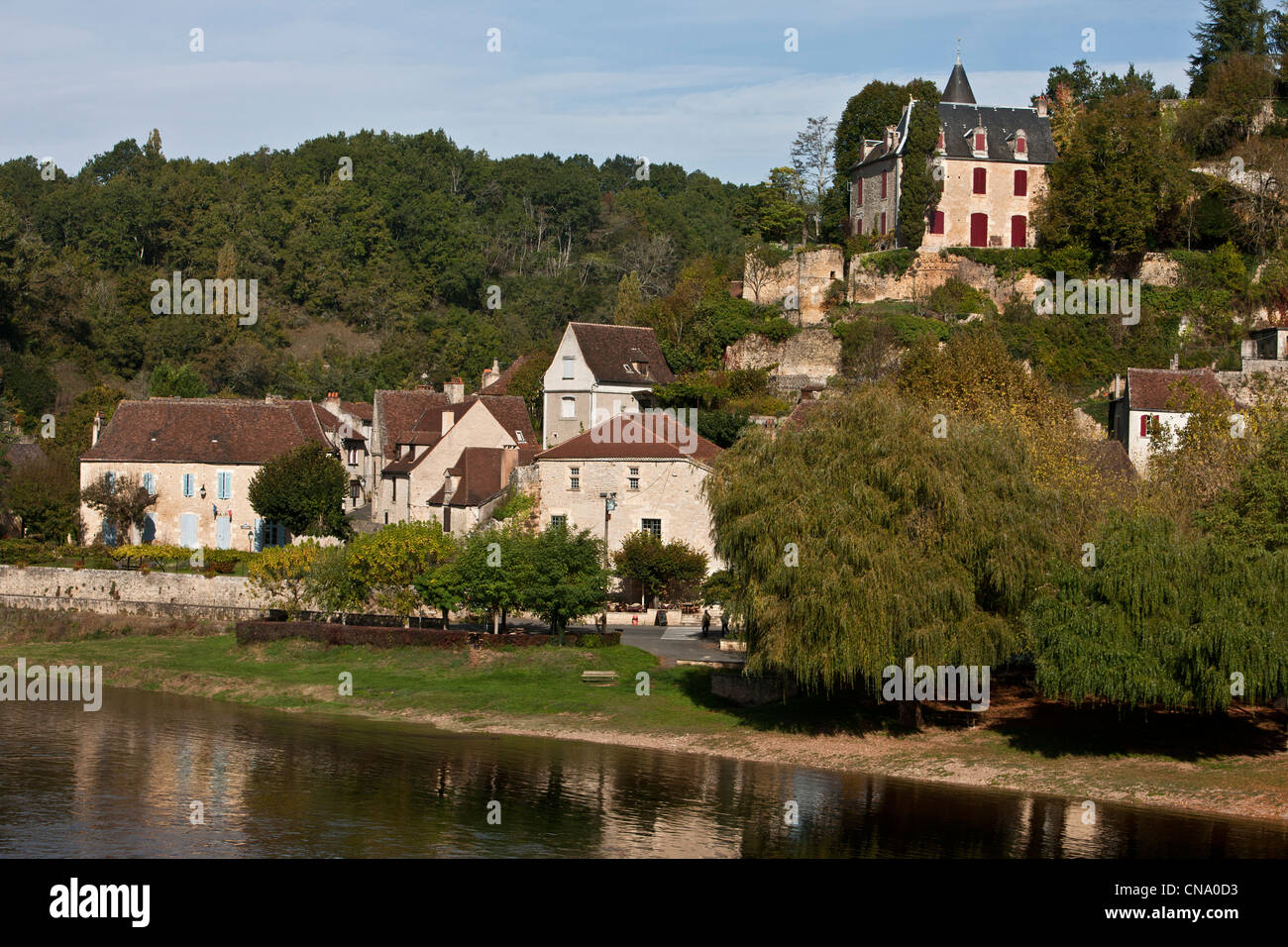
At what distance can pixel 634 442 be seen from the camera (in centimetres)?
4978

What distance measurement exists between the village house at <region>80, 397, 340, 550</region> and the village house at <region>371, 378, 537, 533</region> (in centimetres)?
441

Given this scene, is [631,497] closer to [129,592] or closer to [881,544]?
[881,544]

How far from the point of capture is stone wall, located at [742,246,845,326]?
69875 mm

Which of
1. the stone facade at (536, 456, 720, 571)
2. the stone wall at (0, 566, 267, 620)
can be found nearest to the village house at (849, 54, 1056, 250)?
the stone facade at (536, 456, 720, 571)

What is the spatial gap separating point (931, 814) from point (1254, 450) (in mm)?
19044

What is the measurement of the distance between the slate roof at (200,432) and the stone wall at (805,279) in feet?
78.9

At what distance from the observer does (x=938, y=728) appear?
33531 millimetres

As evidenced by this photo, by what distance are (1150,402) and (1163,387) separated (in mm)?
1312

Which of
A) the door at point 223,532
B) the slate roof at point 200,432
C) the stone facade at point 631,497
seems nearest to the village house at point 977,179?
the stone facade at point 631,497

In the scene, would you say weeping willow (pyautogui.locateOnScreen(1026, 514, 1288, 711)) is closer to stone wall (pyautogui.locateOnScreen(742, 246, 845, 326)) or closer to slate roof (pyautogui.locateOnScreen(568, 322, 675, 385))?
slate roof (pyautogui.locateOnScreen(568, 322, 675, 385))

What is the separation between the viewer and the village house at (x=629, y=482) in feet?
160

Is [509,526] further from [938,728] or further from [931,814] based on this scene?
[931,814]
